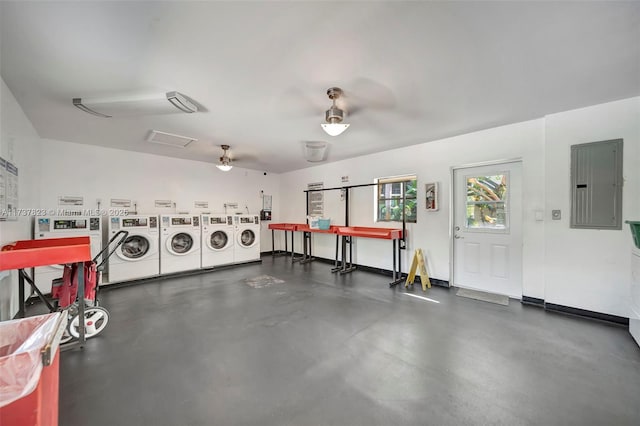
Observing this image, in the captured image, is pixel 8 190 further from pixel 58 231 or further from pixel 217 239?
pixel 217 239

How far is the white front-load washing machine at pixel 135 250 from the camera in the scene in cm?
419

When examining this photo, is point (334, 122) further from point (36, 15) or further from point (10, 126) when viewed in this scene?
point (10, 126)

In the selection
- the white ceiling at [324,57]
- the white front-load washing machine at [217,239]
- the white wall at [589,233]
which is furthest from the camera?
the white front-load washing machine at [217,239]

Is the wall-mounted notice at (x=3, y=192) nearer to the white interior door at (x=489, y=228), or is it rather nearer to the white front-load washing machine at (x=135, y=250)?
the white front-load washing machine at (x=135, y=250)

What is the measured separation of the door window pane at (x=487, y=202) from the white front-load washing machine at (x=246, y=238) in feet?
15.2

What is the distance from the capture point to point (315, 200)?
6.55 meters

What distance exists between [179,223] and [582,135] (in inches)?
255

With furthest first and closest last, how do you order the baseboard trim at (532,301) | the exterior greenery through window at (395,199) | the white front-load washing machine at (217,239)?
the white front-load washing machine at (217,239)
the exterior greenery through window at (395,199)
the baseboard trim at (532,301)

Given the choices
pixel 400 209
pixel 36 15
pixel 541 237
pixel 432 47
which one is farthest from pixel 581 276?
pixel 36 15

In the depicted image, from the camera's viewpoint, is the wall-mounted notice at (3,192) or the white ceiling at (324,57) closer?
the white ceiling at (324,57)

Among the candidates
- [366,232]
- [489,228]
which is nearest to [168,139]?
[366,232]

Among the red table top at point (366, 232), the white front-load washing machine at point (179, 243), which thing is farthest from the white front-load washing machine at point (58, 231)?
the red table top at point (366, 232)

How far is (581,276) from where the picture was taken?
2.95m

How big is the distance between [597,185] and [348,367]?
11.7ft
